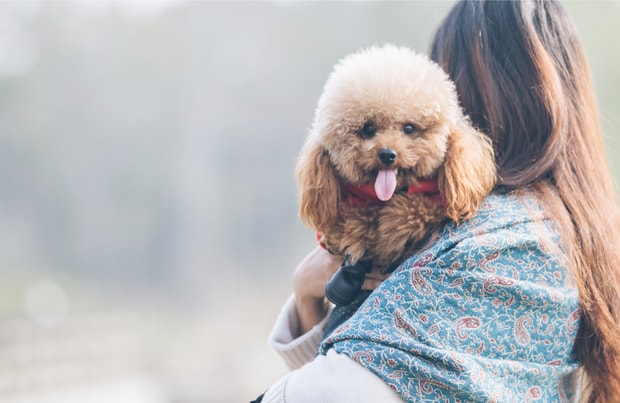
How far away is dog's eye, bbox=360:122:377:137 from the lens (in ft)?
3.42

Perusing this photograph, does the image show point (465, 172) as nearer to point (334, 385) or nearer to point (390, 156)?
point (390, 156)

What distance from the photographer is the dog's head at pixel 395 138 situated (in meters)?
1.01

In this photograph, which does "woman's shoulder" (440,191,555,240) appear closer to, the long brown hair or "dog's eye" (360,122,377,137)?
the long brown hair

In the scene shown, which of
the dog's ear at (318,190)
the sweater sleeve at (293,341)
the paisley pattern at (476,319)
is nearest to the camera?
the paisley pattern at (476,319)

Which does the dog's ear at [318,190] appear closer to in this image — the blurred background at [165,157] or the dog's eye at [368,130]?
the dog's eye at [368,130]

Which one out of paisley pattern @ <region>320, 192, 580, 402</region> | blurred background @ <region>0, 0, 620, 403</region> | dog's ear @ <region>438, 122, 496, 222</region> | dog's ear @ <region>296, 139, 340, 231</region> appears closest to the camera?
paisley pattern @ <region>320, 192, 580, 402</region>

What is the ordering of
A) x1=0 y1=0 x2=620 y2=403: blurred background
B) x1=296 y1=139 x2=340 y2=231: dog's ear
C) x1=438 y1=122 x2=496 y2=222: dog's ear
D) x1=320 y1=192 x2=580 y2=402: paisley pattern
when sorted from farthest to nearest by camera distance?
x1=0 y1=0 x2=620 y2=403: blurred background < x1=296 y1=139 x2=340 y2=231: dog's ear < x1=438 y1=122 x2=496 y2=222: dog's ear < x1=320 y1=192 x2=580 y2=402: paisley pattern

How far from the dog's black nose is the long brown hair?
0.56ft

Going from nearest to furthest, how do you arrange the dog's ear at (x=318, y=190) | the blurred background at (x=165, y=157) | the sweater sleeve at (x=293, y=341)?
1. the dog's ear at (x=318, y=190)
2. the sweater sleeve at (x=293, y=341)
3. the blurred background at (x=165, y=157)

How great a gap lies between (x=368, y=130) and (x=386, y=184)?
86 millimetres

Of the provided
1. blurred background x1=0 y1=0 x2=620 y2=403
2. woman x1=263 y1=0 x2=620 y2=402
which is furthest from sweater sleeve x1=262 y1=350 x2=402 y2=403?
blurred background x1=0 y1=0 x2=620 y2=403

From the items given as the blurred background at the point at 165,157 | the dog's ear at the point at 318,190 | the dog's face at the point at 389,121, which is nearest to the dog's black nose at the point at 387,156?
the dog's face at the point at 389,121

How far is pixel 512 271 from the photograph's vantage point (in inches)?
35.9

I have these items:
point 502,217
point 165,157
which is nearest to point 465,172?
point 502,217
